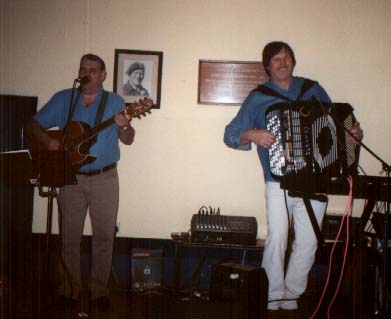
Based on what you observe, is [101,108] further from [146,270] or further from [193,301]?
[193,301]

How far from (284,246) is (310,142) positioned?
818 millimetres

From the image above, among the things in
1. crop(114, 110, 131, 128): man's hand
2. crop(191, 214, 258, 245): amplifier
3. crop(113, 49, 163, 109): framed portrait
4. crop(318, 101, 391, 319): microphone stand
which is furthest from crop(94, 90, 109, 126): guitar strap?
crop(318, 101, 391, 319): microphone stand

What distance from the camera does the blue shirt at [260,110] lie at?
8.82 ft

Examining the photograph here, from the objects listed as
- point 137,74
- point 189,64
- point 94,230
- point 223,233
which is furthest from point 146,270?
point 189,64

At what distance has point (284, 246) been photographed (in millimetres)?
2580

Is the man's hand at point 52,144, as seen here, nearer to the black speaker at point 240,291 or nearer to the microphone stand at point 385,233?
the black speaker at point 240,291

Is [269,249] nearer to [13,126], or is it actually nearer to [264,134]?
[264,134]

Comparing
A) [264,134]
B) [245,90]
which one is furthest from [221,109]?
[264,134]

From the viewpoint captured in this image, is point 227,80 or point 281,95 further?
point 227,80

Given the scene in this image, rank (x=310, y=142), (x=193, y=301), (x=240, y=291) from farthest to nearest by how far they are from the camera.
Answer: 1. (x=193, y=301)
2. (x=240, y=291)
3. (x=310, y=142)

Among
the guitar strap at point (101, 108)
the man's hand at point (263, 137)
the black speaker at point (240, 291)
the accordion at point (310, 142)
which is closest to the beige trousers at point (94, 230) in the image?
the guitar strap at point (101, 108)

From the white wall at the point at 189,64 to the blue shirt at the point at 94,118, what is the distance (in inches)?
21.1

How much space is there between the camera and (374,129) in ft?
11.1

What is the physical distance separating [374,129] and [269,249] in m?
1.60
